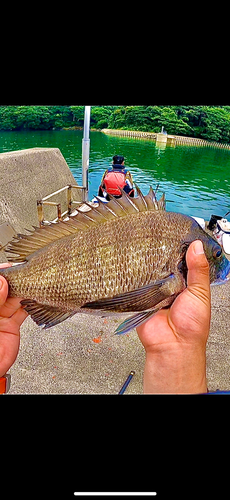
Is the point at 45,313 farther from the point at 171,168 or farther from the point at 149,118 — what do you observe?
the point at 149,118

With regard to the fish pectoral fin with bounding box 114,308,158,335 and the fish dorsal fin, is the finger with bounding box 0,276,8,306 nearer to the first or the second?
the fish dorsal fin

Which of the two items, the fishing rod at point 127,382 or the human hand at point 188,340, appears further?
the fishing rod at point 127,382

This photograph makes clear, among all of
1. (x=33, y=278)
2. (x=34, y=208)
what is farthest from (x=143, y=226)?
(x=34, y=208)

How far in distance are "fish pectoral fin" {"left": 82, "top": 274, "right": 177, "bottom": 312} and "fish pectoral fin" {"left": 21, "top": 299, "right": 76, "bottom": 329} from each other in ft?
0.74

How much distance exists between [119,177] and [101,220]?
582 cm

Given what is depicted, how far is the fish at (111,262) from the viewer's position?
5.94 feet

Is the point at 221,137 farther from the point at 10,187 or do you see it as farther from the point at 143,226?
the point at 143,226

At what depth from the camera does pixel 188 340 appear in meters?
1.87

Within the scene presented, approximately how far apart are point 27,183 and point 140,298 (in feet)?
19.6

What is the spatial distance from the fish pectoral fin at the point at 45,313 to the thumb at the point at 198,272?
84 centimetres

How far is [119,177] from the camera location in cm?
752

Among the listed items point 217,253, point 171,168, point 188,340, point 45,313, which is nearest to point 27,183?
point 45,313

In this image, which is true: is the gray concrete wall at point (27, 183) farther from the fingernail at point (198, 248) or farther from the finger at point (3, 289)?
the fingernail at point (198, 248)

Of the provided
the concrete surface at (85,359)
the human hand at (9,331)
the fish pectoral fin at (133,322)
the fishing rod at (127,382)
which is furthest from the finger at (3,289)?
the fishing rod at (127,382)
